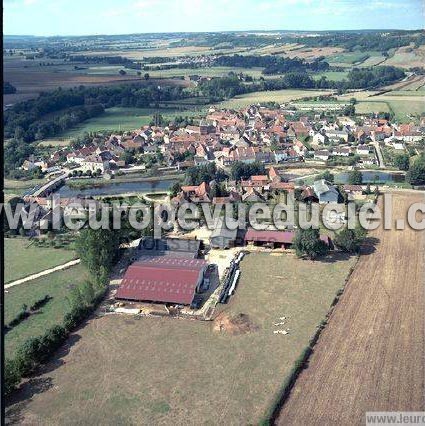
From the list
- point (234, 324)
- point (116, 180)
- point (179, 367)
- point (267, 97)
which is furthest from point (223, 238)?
point (267, 97)

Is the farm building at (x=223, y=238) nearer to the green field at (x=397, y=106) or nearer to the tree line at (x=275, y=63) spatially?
the green field at (x=397, y=106)

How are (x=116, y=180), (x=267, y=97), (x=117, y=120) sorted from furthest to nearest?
(x=267, y=97) < (x=117, y=120) < (x=116, y=180)

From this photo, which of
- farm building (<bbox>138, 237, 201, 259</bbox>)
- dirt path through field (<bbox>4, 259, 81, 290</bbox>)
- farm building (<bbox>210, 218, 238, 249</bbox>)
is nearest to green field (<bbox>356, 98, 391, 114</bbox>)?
farm building (<bbox>210, 218, 238, 249</bbox>)

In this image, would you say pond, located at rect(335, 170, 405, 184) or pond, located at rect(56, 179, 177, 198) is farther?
pond, located at rect(335, 170, 405, 184)

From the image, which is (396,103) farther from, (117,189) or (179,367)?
(179,367)

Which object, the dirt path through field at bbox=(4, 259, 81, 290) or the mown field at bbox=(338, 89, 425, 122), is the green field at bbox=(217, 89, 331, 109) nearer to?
the mown field at bbox=(338, 89, 425, 122)

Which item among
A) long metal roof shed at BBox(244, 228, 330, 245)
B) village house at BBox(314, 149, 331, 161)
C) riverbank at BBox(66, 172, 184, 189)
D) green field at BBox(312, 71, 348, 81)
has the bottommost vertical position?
long metal roof shed at BBox(244, 228, 330, 245)

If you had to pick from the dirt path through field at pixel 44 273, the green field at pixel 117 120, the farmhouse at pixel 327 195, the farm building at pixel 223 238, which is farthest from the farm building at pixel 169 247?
the green field at pixel 117 120
